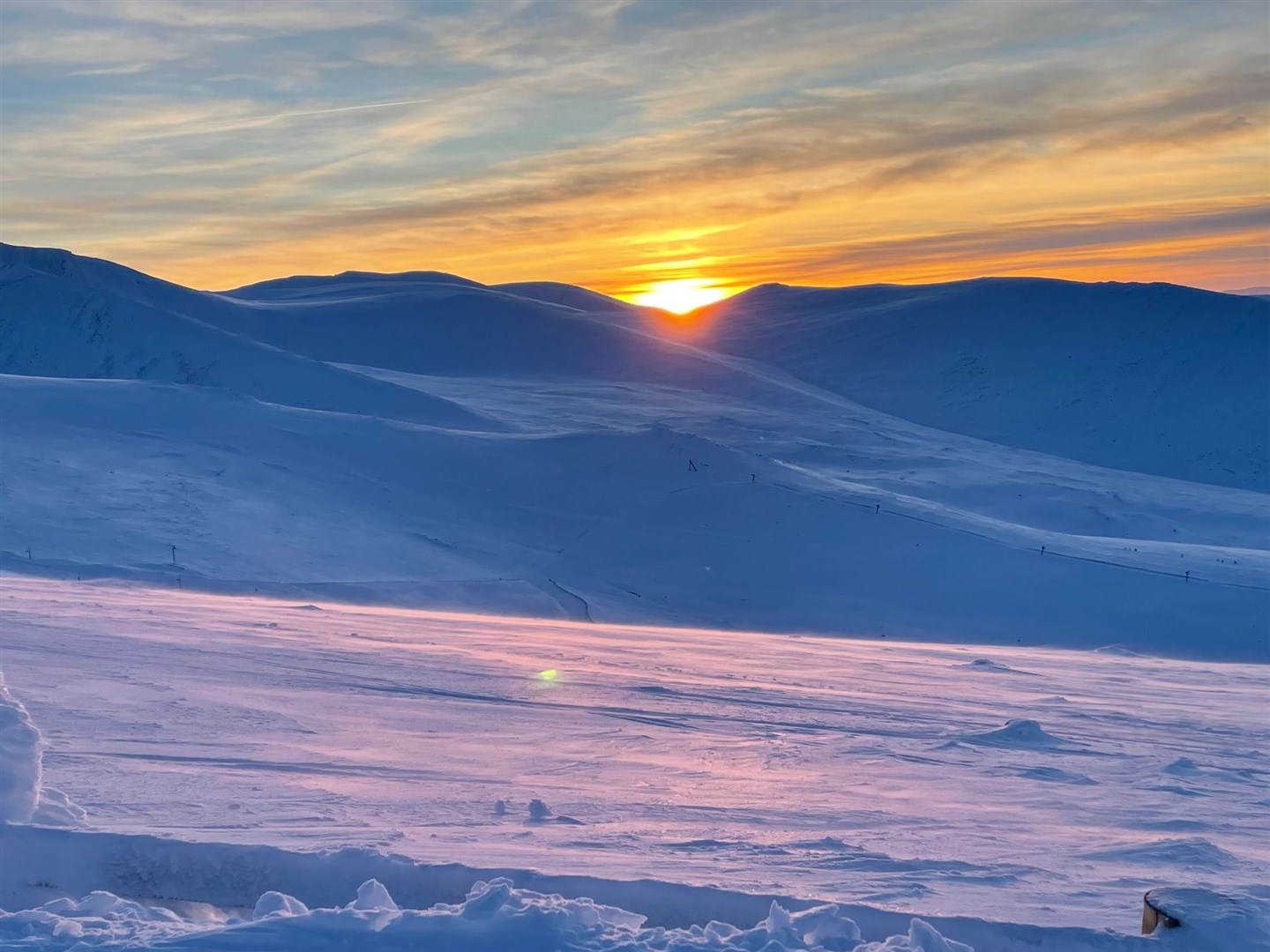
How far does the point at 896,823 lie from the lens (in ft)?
18.3

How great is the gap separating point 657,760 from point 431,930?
10.2ft

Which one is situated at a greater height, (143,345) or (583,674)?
(143,345)

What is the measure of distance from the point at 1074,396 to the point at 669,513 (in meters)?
36.7

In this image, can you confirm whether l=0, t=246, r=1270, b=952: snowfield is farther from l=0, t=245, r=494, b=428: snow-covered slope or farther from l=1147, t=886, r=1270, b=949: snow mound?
l=0, t=245, r=494, b=428: snow-covered slope

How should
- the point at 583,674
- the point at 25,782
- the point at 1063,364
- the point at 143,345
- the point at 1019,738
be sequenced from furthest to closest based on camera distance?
the point at 1063,364, the point at 143,345, the point at 583,674, the point at 1019,738, the point at 25,782

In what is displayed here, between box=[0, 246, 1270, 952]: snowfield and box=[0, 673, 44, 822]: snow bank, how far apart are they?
0.9 inches

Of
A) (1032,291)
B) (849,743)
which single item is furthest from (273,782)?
(1032,291)

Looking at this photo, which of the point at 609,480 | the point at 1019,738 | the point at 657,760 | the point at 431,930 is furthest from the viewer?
the point at 609,480

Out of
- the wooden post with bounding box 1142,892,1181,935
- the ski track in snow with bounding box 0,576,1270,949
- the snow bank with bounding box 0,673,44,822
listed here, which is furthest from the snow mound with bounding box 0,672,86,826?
the wooden post with bounding box 1142,892,1181,935

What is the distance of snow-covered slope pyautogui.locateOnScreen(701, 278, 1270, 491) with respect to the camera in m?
47.3

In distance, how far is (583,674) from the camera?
939 cm

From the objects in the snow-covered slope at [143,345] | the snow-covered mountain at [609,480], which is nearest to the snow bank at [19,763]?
the snow-covered mountain at [609,480]

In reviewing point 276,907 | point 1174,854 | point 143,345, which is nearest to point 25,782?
point 276,907

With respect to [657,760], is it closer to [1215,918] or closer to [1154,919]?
[1154,919]
